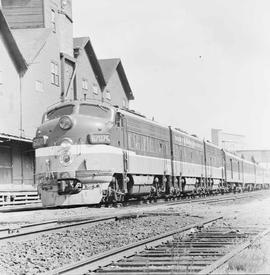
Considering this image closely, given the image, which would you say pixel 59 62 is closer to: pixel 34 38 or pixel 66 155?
pixel 34 38

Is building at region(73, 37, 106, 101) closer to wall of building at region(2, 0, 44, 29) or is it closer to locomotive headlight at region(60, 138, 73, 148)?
wall of building at region(2, 0, 44, 29)

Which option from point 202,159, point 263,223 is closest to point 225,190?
point 202,159

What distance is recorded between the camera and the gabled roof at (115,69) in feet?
143

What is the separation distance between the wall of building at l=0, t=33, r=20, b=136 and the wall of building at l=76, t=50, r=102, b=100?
740 centimetres

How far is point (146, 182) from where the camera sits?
67.5ft

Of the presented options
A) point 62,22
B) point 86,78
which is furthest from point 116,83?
point 62,22

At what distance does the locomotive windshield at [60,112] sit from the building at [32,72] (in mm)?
4759

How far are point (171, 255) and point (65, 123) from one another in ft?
33.0

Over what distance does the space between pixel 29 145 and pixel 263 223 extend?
61.5 ft

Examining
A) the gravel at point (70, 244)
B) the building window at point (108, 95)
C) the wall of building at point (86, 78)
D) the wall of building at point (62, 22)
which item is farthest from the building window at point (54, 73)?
the gravel at point (70, 244)

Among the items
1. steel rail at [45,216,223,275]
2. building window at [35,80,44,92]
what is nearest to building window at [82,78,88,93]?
building window at [35,80,44,92]

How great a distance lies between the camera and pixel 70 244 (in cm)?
909

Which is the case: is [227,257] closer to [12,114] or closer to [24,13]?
[12,114]

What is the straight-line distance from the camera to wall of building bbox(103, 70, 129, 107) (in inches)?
1678
